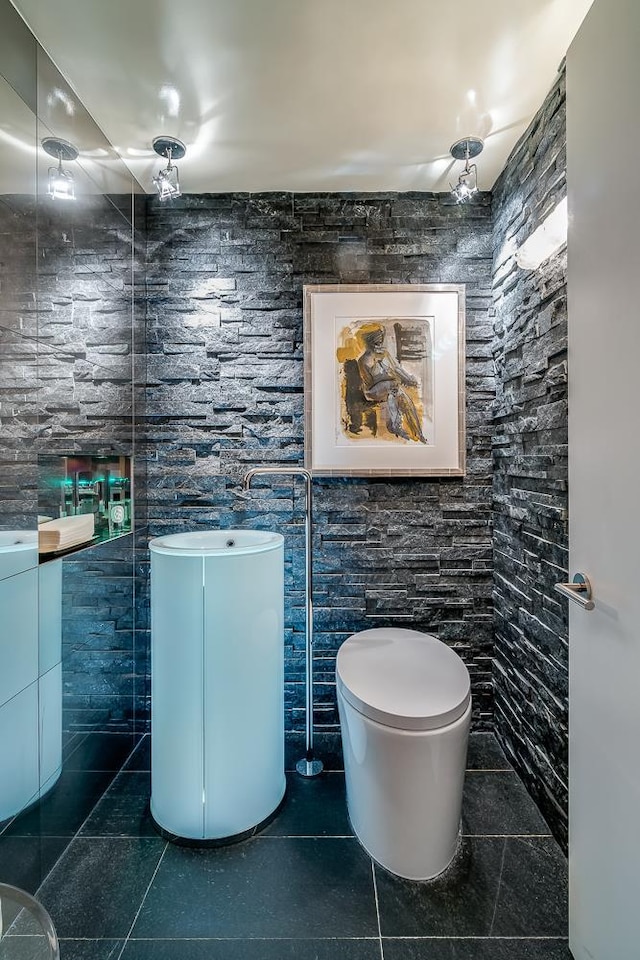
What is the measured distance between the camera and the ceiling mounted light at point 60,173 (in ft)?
4.19

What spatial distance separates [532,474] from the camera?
149 centimetres

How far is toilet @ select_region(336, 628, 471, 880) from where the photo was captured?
1178mm

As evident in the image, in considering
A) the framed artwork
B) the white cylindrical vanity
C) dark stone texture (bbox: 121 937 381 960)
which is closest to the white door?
dark stone texture (bbox: 121 937 381 960)

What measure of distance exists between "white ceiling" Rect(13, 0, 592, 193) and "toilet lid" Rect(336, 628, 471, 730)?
1789 mm

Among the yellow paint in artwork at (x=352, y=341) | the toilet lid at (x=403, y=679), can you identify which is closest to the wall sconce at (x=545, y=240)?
the yellow paint in artwork at (x=352, y=341)

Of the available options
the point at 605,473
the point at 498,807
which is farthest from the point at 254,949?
the point at 605,473

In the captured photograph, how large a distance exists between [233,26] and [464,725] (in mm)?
1986

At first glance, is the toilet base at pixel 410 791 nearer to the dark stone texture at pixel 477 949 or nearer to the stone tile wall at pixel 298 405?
the dark stone texture at pixel 477 949

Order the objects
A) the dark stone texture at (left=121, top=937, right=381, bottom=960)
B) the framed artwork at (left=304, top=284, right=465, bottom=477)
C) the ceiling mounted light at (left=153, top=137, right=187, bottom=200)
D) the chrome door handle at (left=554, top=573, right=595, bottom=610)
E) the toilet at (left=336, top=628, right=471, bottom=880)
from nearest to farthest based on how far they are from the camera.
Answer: the chrome door handle at (left=554, top=573, right=595, bottom=610), the dark stone texture at (left=121, top=937, right=381, bottom=960), the toilet at (left=336, top=628, right=471, bottom=880), the ceiling mounted light at (left=153, top=137, right=187, bottom=200), the framed artwork at (left=304, top=284, right=465, bottom=477)

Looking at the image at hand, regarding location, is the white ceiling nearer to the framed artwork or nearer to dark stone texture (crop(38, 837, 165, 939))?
the framed artwork

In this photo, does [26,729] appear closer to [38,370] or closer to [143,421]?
[38,370]

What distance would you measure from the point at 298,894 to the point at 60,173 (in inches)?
87.6

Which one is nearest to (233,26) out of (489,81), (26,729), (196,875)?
(489,81)

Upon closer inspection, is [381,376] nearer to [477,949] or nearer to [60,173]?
[60,173]
